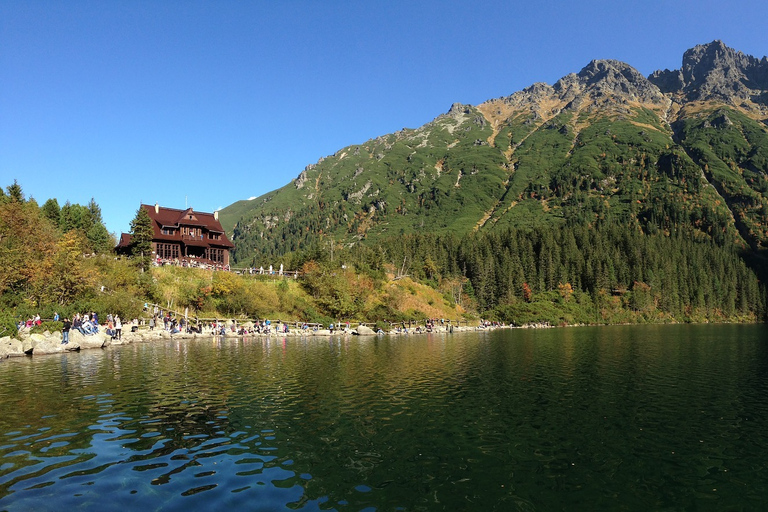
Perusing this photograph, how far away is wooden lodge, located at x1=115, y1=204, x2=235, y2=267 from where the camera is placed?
87062 mm

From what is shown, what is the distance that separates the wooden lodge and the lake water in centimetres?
5693

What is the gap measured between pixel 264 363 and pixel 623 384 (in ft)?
87.3

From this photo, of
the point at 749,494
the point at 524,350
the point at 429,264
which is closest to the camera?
the point at 749,494

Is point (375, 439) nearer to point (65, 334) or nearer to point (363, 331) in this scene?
point (65, 334)

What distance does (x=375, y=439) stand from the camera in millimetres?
17219

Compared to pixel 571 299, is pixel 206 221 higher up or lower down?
higher up

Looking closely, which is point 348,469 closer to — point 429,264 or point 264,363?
point 264,363

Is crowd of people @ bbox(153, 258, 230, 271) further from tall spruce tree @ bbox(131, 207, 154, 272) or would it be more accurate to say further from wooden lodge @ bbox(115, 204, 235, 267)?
tall spruce tree @ bbox(131, 207, 154, 272)

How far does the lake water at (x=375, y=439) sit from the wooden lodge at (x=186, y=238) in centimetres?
5693

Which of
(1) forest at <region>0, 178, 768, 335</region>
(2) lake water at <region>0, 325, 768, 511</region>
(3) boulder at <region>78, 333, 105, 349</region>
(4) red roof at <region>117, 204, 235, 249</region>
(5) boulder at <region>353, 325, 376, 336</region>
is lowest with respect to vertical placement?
(5) boulder at <region>353, 325, 376, 336</region>

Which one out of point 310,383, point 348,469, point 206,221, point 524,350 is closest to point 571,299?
point 524,350

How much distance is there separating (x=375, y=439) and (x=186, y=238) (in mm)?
82300

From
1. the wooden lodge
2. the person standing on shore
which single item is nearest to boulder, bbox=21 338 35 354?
Result: the person standing on shore

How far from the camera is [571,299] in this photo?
14438 cm
